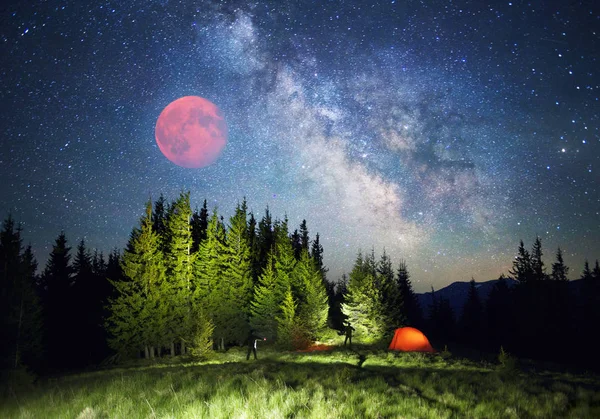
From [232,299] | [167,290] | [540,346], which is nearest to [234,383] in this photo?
[167,290]

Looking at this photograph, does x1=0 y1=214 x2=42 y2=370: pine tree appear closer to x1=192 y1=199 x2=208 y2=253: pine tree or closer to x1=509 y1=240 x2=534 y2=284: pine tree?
x1=192 y1=199 x2=208 y2=253: pine tree

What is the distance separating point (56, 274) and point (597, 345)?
7249 cm

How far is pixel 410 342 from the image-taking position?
28031 millimetres

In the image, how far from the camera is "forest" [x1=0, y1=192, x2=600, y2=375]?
28.1 metres

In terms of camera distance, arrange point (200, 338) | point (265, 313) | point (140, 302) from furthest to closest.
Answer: point (265, 313) < point (140, 302) < point (200, 338)

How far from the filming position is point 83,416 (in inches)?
231

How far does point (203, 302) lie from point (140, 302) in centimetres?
659

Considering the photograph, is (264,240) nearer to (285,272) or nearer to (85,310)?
(285,272)

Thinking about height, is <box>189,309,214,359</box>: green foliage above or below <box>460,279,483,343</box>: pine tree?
above

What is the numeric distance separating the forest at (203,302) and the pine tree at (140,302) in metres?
0.10

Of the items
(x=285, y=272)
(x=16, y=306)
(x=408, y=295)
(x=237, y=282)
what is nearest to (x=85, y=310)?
(x=16, y=306)

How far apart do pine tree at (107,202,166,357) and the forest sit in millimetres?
99

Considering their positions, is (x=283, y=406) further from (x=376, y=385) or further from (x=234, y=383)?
(x=376, y=385)

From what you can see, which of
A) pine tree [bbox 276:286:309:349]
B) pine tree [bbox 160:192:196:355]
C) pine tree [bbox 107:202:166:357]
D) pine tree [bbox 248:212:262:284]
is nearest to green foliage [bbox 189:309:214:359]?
pine tree [bbox 160:192:196:355]
